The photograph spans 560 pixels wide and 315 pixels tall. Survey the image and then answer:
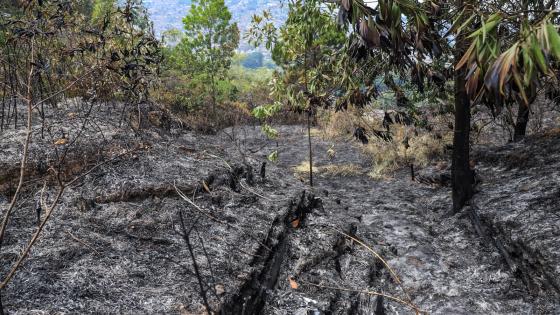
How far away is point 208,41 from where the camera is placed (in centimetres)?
1385

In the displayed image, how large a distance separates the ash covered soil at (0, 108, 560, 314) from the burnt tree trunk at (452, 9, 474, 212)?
20 cm

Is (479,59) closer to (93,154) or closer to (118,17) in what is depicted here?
(93,154)

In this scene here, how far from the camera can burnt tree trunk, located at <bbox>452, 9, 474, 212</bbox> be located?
5418 mm

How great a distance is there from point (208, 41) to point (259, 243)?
37.6 ft

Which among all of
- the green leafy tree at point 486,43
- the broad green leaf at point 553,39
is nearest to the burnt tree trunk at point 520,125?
the green leafy tree at point 486,43

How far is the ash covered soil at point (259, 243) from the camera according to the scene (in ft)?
9.90

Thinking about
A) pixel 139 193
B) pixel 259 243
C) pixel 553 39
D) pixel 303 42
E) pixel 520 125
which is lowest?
pixel 259 243

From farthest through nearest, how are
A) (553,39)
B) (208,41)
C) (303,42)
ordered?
(208,41) → (303,42) → (553,39)

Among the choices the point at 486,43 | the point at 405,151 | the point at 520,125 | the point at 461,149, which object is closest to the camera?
the point at 486,43

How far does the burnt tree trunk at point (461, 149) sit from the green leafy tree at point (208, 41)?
32.0ft

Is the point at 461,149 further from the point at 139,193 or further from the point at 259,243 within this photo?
the point at 139,193

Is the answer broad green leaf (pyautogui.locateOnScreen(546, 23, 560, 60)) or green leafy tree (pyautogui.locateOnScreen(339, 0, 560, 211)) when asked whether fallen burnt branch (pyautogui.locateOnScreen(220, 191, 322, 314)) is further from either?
broad green leaf (pyautogui.locateOnScreen(546, 23, 560, 60))

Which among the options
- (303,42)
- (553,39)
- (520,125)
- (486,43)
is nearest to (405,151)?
(520,125)

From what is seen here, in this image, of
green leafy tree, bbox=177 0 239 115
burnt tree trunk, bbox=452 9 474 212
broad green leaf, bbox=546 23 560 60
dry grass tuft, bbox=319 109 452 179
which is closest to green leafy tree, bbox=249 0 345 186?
burnt tree trunk, bbox=452 9 474 212
